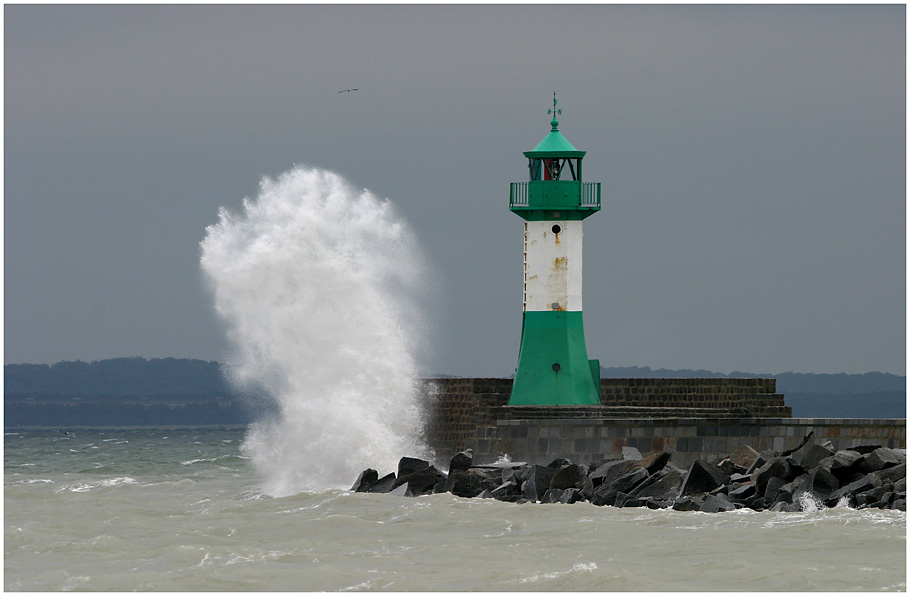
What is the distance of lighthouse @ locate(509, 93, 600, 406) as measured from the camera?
1714 centimetres

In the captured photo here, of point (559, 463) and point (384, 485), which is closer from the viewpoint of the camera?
point (559, 463)

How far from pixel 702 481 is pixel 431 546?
10.7 ft

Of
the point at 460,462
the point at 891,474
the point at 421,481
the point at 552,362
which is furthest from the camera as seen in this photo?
the point at 552,362

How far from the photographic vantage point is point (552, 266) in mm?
17281

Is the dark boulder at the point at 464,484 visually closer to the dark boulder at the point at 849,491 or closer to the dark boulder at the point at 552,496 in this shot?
the dark boulder at the point at 552,496

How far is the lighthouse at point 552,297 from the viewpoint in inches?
675

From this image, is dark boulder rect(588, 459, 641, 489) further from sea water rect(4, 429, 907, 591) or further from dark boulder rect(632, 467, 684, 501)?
sea water rect(4, 429, 907, 591)

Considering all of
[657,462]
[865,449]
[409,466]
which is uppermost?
[865,449]

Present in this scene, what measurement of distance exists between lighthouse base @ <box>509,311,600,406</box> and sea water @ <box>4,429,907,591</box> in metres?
3.46

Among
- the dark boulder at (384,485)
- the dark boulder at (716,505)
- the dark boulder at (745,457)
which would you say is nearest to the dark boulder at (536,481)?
the dark boulder at (384,485)

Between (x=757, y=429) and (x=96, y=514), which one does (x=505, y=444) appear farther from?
(x=96, y=514)

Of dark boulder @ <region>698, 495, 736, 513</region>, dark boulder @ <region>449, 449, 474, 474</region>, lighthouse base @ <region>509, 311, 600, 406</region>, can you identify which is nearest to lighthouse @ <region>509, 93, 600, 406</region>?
lighthouse base @ <region>509, 311, 600, 406</region>

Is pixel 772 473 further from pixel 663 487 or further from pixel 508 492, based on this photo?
pixel 508 492

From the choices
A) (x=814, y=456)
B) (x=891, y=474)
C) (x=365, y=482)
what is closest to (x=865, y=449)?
(x=814, y=456)
